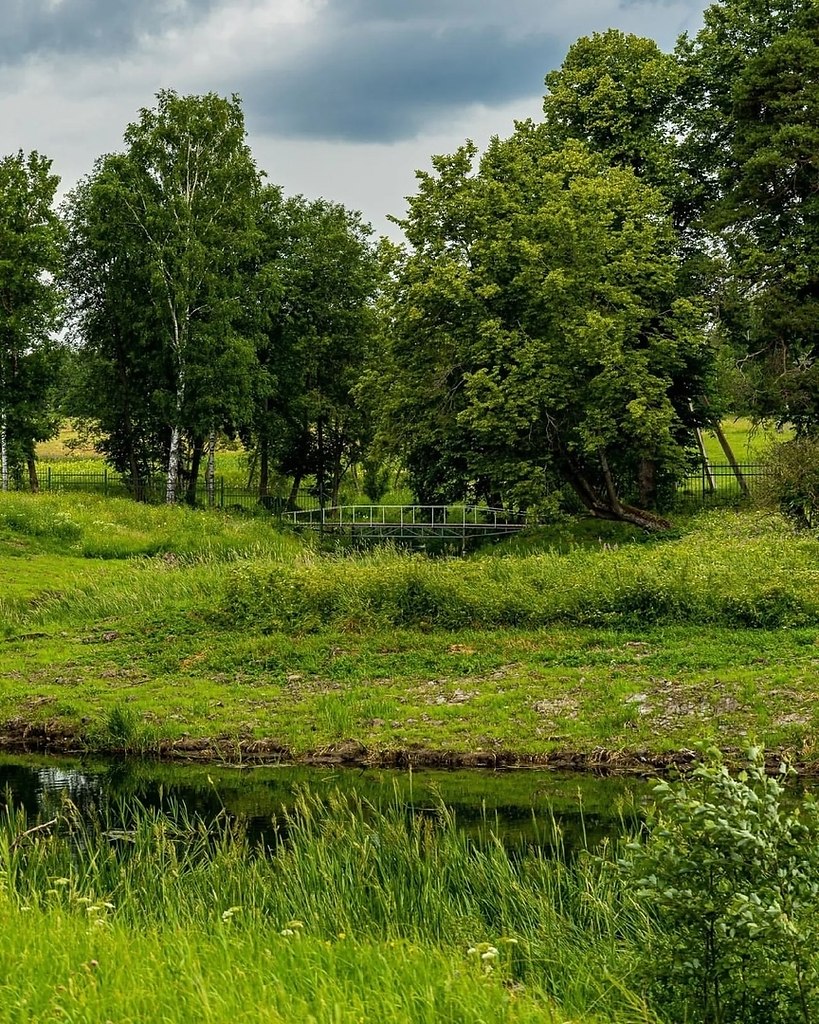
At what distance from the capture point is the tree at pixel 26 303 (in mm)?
45469

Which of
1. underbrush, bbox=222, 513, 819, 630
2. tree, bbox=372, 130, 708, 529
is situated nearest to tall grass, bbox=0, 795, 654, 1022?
underbrush, bbox=222, 513, 819, 630

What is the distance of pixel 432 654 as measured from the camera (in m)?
21.2

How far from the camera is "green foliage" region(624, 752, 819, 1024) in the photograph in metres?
5.12

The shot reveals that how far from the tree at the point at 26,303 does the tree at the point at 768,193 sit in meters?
28.3

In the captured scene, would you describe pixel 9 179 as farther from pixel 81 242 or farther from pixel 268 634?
pixel 268 634

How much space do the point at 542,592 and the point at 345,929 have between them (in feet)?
53.2

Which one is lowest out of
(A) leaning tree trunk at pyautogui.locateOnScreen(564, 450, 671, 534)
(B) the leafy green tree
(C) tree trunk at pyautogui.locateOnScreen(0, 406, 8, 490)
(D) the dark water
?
(D) the dark water

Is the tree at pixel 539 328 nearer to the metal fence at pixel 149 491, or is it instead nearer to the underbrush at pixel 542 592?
the underbrush at pixel 542 592

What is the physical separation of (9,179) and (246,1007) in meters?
47.7

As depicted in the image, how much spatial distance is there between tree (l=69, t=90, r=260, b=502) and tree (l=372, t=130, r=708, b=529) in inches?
371

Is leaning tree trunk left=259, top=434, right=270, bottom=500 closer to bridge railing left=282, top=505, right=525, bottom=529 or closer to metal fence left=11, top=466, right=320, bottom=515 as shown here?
metal fence left=11, top=466, right=320, bottom=515

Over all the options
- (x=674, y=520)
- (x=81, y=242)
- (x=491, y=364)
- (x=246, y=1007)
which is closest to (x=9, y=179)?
(x=81, y=242)

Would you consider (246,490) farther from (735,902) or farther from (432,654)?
(735,902)

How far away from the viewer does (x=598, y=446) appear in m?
38.5
